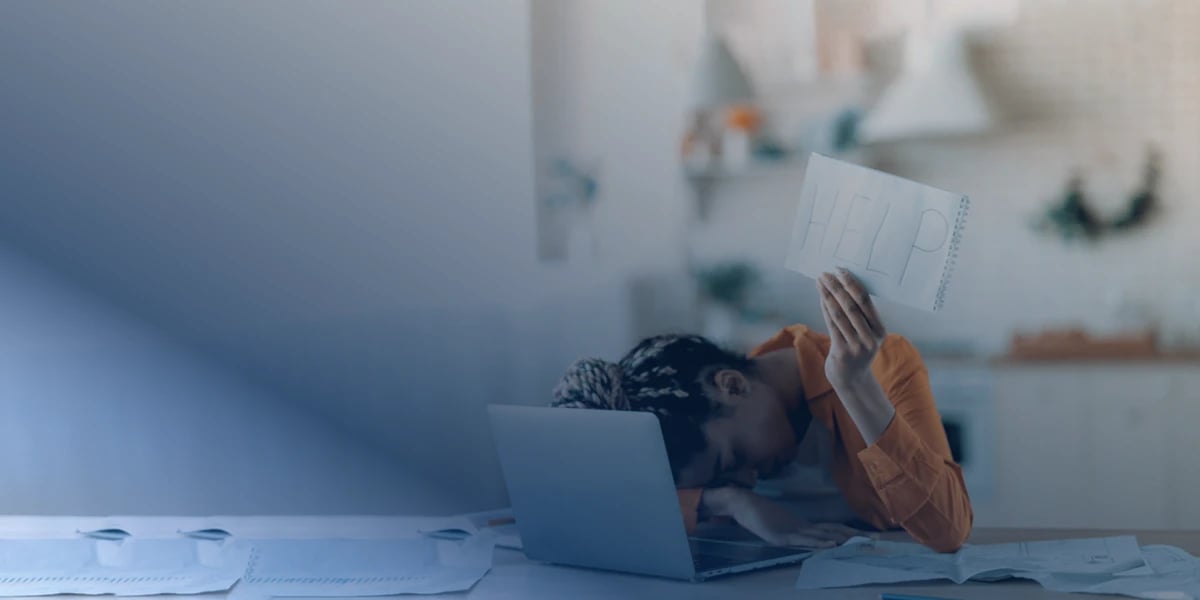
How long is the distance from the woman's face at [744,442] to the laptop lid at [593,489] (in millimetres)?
256

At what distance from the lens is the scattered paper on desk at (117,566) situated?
→ 3.41ft

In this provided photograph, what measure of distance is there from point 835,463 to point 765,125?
8.17 feet

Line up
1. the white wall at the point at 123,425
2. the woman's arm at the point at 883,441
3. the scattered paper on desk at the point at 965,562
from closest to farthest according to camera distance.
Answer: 1. the scattered paper on desk at the point at 965,562
2. the woman's arm at the point at 883,441
3. the white wall at the point at 123,425

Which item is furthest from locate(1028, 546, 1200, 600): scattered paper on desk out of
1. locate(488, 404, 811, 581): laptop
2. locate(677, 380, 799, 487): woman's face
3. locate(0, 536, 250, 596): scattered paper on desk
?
locate(0, 536, 250, 596): scattered paper on desk

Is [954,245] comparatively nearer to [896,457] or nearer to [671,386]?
[896,457]

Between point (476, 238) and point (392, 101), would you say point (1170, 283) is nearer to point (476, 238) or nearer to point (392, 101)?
point (476, 238)

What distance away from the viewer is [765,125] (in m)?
3.82

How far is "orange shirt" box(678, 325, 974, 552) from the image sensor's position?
3.90 feet

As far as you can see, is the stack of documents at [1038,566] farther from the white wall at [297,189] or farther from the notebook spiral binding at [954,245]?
the white wall at [297,189]

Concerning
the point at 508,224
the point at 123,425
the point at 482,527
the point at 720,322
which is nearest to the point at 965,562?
the point at 482,527

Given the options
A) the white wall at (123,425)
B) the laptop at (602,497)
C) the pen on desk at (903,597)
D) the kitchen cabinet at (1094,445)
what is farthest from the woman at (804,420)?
the kitchen cabinet at (1094,445)

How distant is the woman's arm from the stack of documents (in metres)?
0.03

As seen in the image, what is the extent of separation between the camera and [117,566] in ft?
3.69

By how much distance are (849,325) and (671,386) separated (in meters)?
0.25
